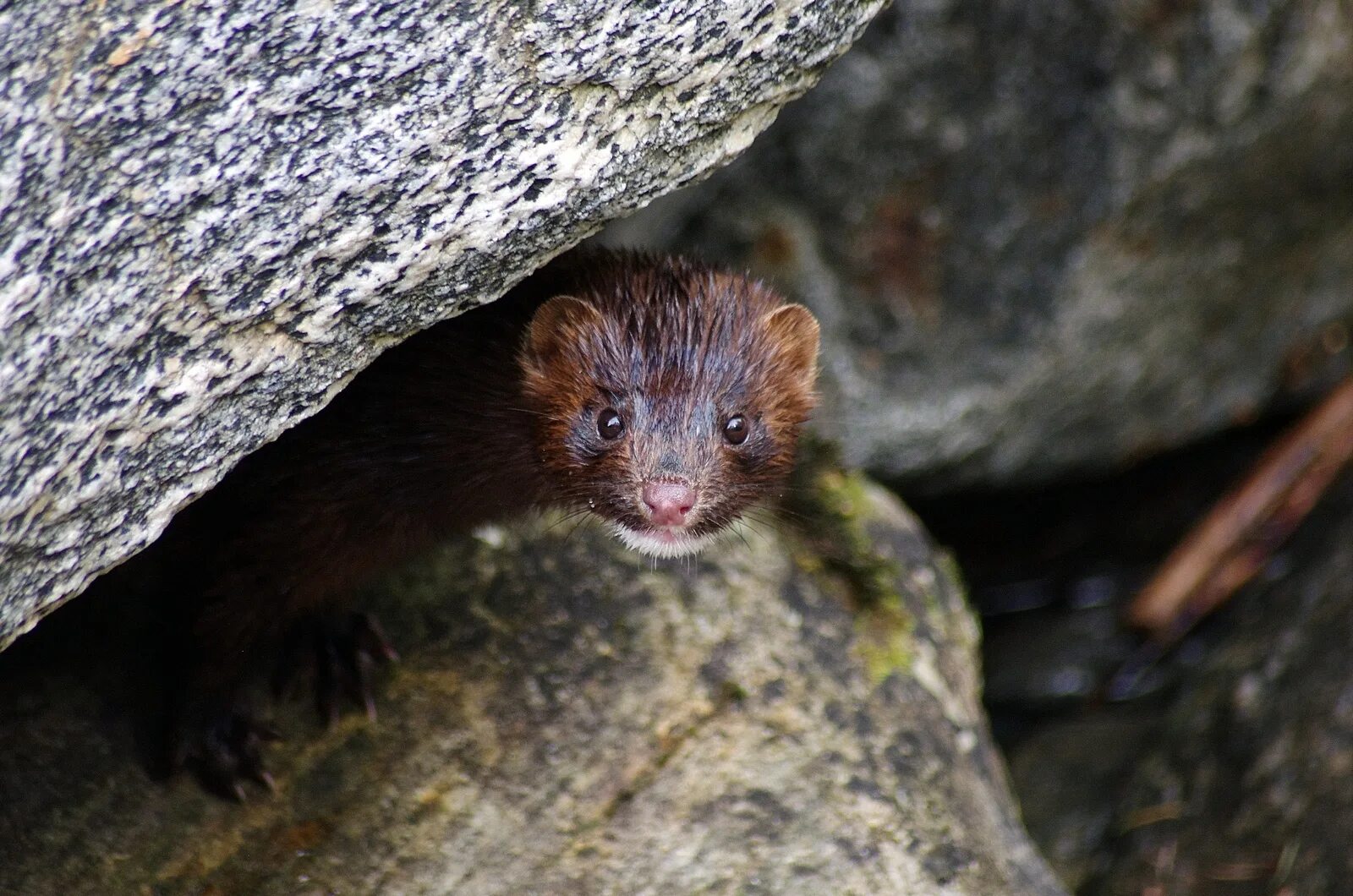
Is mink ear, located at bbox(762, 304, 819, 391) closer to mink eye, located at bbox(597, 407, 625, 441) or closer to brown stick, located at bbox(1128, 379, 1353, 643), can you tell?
mink eye, located at bbox(597, 407, 625, 441)

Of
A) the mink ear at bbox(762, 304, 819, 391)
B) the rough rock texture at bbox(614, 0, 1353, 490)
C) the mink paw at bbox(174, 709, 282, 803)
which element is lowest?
the mink paw at bbox(174, 709, 282, 803)

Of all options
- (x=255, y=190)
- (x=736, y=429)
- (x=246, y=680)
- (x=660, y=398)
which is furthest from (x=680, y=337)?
(x=246, y=680)

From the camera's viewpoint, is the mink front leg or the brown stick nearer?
the mink front leg

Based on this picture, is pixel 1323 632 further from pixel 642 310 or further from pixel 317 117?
pixel 317 117

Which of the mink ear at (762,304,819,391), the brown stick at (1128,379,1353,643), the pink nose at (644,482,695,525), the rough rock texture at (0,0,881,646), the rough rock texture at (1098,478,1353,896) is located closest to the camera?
the rough rock texture at (0,0,881,646)

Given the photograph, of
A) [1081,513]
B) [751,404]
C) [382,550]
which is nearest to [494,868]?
[382,550]

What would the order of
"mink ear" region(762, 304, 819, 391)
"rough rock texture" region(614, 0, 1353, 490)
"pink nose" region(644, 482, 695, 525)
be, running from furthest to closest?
"rough rock texture" region(614, 0, 1353, 490) < "mink ear" region(762, 304, 819, 391) < "pink nose" region(644, 482, 695, 525)

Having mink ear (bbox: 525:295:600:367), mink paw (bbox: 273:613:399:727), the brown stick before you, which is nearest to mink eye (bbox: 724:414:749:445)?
mink ear (bbox: 525:295:600:367)
